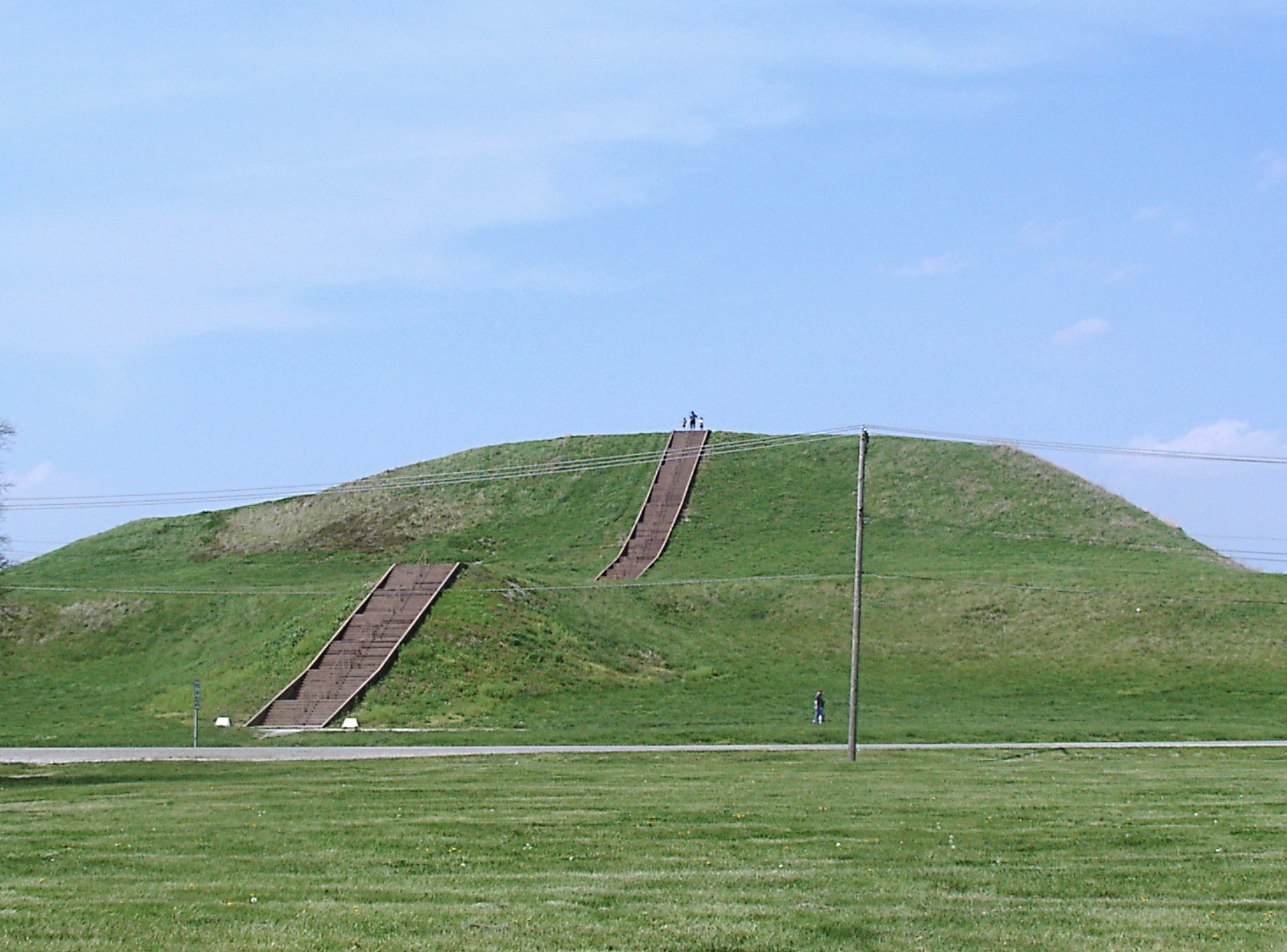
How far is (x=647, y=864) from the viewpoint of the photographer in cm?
1705

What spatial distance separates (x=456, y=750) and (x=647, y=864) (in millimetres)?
26589

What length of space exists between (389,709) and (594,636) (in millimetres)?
15527

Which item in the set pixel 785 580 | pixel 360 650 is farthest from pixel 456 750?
pixel 785 580

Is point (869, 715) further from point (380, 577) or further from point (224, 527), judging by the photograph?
point (224, 527)

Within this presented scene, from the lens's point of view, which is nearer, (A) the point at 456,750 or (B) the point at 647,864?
(B) the point at 647,864

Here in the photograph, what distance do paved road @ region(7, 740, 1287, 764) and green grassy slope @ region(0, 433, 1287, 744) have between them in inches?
119

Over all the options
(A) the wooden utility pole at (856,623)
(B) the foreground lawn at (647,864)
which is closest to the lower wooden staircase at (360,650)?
(A) the wooden utility pole at (856,623)

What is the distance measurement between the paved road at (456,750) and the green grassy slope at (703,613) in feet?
9.90

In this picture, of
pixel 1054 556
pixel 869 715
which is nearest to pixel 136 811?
pixel 869 715

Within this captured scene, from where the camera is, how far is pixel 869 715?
192 feet

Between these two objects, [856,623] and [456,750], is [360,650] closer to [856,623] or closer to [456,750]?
[456,750]

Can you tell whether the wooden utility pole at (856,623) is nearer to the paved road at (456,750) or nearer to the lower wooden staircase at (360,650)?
the paved road at (456,750)

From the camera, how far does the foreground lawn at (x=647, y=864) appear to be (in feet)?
41.3

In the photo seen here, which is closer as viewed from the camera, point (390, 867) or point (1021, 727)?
point (390, 867)
